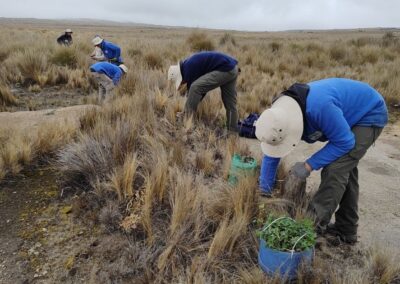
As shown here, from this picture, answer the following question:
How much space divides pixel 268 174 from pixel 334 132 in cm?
89

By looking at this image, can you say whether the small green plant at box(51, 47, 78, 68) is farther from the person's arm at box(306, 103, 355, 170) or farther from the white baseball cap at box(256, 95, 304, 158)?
the person's arm at box(306, 103, 355, 170)

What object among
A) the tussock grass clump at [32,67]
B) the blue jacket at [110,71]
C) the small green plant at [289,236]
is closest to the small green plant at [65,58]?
the tussock grass clump at [32,67]

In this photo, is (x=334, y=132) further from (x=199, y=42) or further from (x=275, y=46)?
(x=275, y=46)

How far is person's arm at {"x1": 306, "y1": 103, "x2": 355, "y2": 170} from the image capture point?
3152 millimetres

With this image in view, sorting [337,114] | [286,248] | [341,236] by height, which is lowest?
[341,236]

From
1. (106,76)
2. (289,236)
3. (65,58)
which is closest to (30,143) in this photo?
(289,236)

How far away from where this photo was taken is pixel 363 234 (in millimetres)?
3961

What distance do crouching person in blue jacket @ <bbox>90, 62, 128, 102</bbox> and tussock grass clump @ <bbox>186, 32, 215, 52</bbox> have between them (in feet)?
23.7

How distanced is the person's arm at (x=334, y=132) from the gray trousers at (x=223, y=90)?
2917mm

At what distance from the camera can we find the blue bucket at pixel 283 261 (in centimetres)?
286

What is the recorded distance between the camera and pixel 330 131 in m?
3.21

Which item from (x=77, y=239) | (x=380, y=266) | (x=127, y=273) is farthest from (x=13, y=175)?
(x=380, y=266)

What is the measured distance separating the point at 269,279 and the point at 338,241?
3.58 ft

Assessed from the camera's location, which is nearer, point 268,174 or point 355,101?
point 355,101
